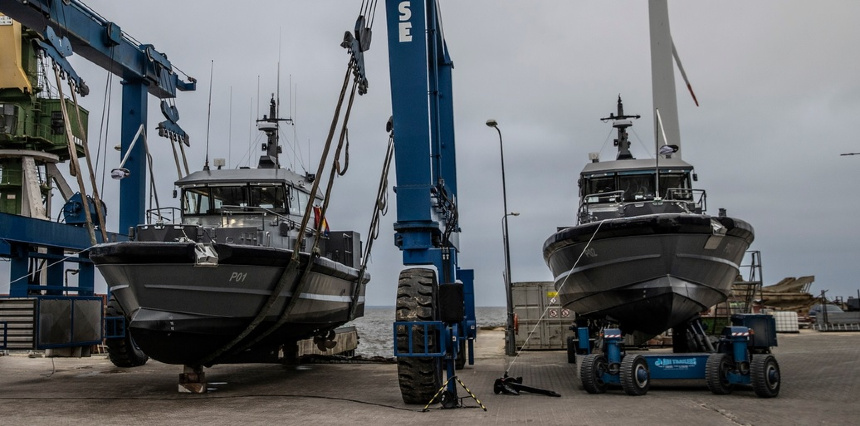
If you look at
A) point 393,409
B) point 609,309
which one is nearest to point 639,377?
point 609,309

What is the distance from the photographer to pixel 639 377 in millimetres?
10344

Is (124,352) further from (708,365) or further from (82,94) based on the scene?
(708,365)

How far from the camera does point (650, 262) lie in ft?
34.9

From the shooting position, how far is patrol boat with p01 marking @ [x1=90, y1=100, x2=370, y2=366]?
10.2 meters

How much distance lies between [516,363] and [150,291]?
945 centimetres

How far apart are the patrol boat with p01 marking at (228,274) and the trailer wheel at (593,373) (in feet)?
14.5

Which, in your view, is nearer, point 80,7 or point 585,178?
point 585,178

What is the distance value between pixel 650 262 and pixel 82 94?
11.7 m

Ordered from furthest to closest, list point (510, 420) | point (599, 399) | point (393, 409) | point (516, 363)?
point (516, 363)
point (599, 399)
point (393, 409)
point (510, 420)

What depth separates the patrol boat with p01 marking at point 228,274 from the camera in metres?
10.2

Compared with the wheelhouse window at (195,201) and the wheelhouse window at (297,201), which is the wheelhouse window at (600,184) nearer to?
the wheelhouse window at (297,201)

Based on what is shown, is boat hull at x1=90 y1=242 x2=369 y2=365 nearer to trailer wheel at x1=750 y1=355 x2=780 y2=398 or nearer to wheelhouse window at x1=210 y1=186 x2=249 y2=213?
wheelhouse window at x1=210 y1=186 x2=249 y2=213

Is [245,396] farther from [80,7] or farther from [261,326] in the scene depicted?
[80,7]

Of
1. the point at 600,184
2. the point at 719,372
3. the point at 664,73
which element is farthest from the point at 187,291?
the point at 664,73
